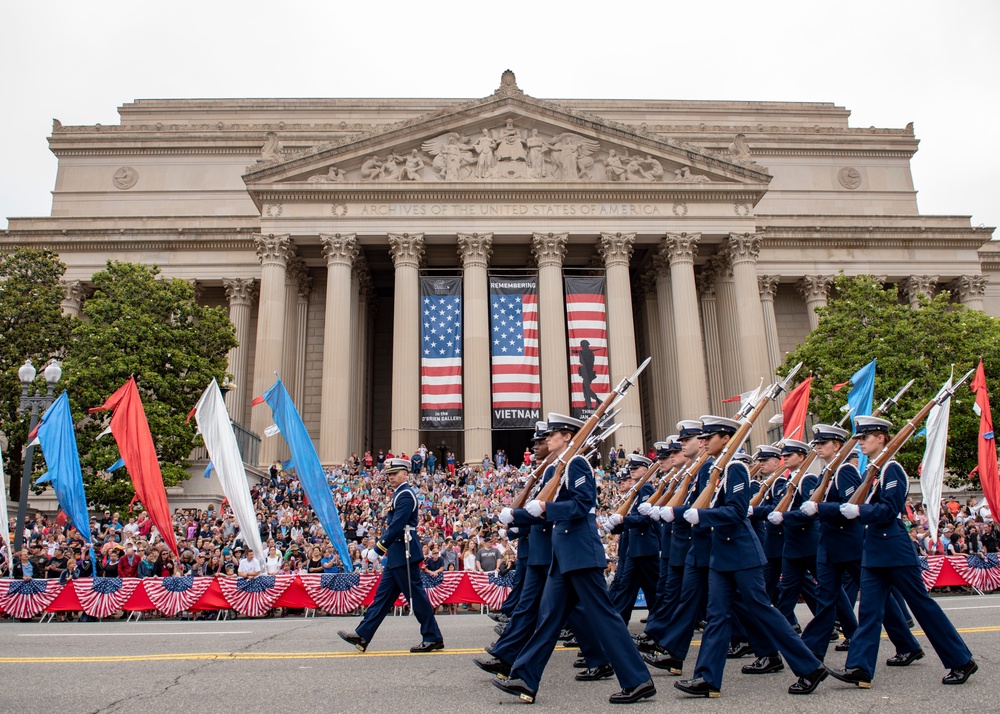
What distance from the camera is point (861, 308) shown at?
1158 inches

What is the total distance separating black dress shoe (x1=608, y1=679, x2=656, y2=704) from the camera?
6.36 m

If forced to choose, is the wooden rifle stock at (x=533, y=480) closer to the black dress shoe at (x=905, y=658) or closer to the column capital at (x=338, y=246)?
the black dress shoe at (x=905, y=658)

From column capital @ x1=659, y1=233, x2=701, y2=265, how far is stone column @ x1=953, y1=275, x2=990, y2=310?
17.2 metres

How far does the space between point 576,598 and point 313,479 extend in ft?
24.8

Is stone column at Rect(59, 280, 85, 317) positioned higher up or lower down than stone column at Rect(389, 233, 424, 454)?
higher up

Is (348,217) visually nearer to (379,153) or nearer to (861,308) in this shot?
(379,153)

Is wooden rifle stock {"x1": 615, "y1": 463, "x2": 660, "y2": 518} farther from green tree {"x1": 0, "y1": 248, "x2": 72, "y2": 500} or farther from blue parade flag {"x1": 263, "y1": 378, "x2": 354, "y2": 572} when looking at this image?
green tree {"x1": 0, "y1": 248, "x2": 72, "y2": 500}

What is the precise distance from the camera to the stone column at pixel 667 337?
3816 centimetres

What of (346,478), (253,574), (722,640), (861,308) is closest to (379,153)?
(346,478)

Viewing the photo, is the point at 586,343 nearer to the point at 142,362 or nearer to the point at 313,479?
the point at 142,362

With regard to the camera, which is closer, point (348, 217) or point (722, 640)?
point (722, 640)

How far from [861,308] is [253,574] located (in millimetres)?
23756

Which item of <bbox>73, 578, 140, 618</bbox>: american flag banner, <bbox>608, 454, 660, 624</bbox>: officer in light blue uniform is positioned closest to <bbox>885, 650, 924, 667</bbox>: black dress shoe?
<bbox>608, 454, 660, 624</bbox>: officer in light blue uniform

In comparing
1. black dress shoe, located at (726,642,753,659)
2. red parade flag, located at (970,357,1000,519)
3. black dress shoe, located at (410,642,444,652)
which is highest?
red parade flag, located at (970,357,1000,519)
